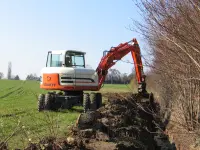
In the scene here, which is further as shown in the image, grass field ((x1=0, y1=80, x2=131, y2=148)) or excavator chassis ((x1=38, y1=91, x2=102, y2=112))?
excavator chassis ((x1=38, y1=91, x2=102, y2=112))

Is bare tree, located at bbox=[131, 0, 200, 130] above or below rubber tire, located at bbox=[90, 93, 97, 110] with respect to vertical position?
above

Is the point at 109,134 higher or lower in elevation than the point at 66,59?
lower

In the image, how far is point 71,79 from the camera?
56.7 feet

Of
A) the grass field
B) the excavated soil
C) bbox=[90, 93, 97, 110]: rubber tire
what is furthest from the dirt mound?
bbox=[90, 93, 97, 110]: rubber tire

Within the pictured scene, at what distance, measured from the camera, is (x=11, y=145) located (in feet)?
28.2

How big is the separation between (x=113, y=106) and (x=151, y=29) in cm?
718

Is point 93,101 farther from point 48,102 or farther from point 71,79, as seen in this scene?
point 48,102

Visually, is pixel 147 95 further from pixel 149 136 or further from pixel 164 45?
pixel 164 45

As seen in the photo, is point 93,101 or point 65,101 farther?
point 65,101

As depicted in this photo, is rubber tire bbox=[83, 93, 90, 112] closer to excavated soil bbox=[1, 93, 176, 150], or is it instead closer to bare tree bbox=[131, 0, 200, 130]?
excavated soil bbox=[1, 93, 176, 150]

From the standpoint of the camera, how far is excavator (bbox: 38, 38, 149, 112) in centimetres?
1712

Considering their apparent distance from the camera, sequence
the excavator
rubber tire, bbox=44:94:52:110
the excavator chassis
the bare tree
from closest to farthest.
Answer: the bare tree < the excavator chassis < rubber tire, bbox=44:94:52:110 < the excavator

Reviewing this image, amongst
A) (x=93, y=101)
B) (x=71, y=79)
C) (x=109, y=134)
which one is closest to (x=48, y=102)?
(x=71, y=79)

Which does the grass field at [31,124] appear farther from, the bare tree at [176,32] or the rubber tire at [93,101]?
the bare tree at [176,32]
